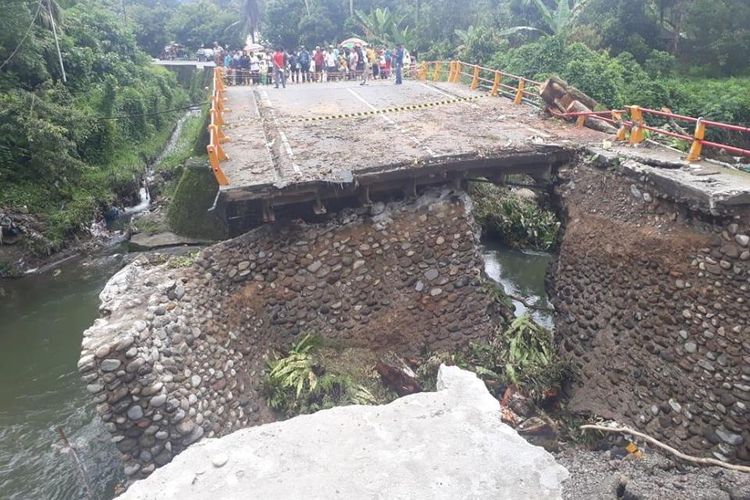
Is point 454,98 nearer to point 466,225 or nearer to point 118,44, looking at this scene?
point 466,225

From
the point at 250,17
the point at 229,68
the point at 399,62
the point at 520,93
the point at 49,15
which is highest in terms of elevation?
the point at 250,17

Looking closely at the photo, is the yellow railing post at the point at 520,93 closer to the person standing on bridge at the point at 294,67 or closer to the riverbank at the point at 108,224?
the person standing on bridge at the point at 294,67

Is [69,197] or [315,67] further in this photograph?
[315,67]

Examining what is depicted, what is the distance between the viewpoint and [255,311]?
32.7 ft

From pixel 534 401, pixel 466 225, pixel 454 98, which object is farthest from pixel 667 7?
pixel 534 401

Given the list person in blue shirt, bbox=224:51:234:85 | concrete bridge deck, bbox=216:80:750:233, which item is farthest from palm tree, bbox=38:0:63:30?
concrete bridge deck, bbox=216:80:750:233

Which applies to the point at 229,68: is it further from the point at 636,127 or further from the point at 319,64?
the point at 636,127

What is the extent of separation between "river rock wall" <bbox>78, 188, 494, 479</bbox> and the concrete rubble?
102 inches

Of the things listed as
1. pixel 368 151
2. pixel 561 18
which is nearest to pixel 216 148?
pixel 368 151

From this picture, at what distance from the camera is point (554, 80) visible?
46.7 ft

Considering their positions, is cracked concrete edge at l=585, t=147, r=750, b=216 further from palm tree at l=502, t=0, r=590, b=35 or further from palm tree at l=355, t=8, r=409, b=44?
palm tree at l=355, t=8, r=409, b=44

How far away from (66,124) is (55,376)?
12.1 m

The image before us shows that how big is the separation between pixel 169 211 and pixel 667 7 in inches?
1015

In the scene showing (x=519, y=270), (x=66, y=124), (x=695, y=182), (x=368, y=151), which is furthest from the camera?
(x=66, y=124)
